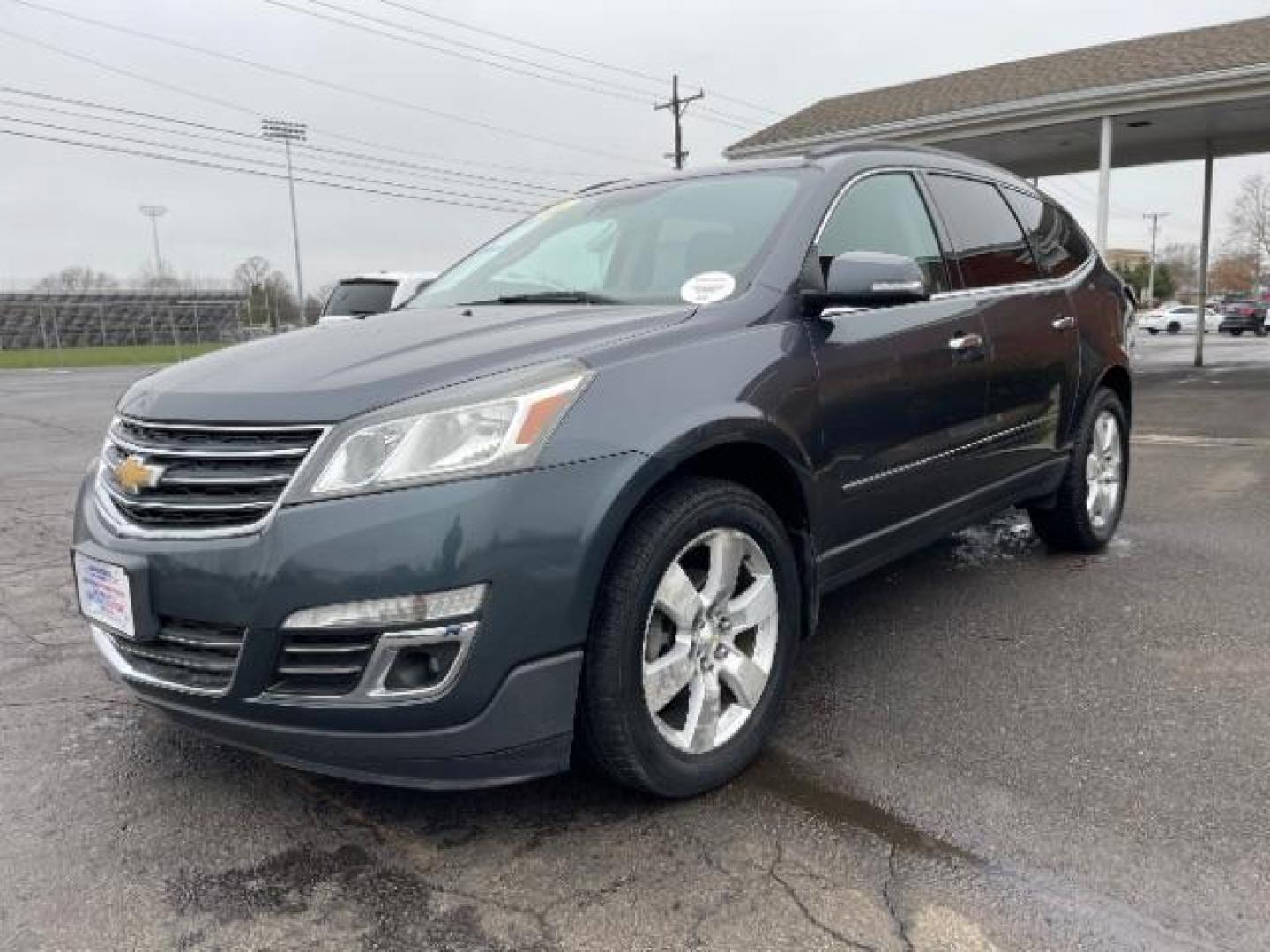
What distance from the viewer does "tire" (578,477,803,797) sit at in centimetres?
239

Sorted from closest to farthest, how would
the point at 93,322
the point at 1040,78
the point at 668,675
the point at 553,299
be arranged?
the point at 668,675 → the point at 553,299 → the point at 1040,78 → the point at 93,322

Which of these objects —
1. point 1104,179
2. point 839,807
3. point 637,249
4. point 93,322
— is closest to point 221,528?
point 839,807

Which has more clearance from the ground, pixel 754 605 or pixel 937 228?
pixel 937 228

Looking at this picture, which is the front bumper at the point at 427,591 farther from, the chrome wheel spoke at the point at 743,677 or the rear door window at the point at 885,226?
the rear door window at the point at 885,226

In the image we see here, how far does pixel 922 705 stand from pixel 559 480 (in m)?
1.63

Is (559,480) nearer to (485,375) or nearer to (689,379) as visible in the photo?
(485,375)

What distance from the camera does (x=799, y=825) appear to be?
2.53 m

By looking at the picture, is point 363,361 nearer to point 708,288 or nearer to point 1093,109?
point 708,288

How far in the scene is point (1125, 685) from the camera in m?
3.33

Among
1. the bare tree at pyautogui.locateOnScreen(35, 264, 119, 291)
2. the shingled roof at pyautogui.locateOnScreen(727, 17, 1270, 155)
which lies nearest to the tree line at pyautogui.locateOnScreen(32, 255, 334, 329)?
the bare tree at pyautogui.locateOnScreen(35, 264, 119, 291)

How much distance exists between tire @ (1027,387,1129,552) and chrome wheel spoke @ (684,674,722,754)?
9.09 ft

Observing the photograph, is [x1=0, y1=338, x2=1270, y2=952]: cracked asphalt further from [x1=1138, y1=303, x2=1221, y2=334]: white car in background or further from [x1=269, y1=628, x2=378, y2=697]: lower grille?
[x1=1138, y1=303, x2=1221, y2=334]: white car in background

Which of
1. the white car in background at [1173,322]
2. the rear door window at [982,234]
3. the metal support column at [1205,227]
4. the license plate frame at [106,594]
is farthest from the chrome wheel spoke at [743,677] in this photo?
the white car in background at [1173,322]

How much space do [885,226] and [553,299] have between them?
1.24 metres
